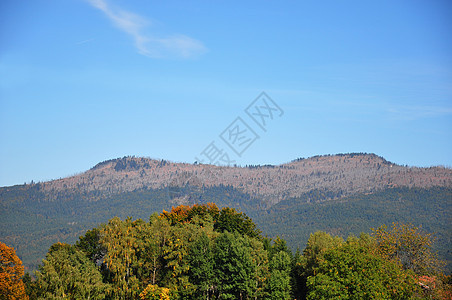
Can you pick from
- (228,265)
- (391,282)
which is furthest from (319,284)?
(228,265)

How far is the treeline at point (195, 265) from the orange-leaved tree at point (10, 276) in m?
0.37

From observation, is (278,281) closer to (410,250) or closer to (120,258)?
(410,250)

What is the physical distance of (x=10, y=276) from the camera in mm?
58656

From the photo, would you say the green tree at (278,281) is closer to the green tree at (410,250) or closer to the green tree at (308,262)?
the green tree at (308,262)

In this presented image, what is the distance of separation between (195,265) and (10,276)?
73.0ft

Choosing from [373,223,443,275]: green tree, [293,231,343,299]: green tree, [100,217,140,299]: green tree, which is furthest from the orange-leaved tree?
[373,223,443,275]: green tree

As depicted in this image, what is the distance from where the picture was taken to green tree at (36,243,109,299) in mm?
60006

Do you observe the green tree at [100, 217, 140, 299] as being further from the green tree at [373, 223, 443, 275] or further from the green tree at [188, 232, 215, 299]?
the green tree at [373, 223, 443, 275]

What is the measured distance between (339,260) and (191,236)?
67.2ft

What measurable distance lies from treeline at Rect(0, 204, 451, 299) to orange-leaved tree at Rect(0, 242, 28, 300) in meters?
0.37

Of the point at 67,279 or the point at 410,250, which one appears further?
the point at 410,250

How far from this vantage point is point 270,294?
66.8 m

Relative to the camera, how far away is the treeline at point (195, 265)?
59.6 m

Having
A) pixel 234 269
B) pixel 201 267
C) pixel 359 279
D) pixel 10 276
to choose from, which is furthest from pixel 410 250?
pixel 10 276
